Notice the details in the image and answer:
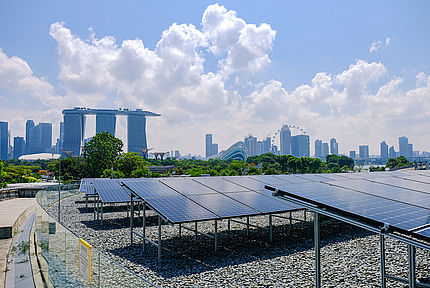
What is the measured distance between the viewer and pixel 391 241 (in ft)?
53.7

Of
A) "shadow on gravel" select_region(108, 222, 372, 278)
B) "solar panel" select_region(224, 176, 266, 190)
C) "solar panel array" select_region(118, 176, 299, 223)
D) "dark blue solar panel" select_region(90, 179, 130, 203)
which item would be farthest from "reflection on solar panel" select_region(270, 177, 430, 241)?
"dark blue solar panel" select_region(90, 179, 130, 203)

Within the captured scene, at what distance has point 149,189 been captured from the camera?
15.6 m

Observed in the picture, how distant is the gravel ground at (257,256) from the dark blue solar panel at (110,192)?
1.76 m

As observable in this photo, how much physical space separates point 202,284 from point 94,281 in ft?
12.9

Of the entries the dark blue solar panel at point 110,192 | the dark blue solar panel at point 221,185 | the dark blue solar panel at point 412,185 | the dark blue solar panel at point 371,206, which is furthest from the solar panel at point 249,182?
the dark blue solar panel at point 371,206

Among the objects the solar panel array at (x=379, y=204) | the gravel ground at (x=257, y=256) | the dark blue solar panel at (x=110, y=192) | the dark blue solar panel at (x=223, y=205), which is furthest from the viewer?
the dark blue solar panel at (x=110, y=192)

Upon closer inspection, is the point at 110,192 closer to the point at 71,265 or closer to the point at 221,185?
the point at 221,185

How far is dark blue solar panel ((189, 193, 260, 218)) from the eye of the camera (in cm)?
1320

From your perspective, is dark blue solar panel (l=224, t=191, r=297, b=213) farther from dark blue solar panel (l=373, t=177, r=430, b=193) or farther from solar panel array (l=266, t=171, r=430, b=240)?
solar panel array (l=266, t=171, r=430, b=240)

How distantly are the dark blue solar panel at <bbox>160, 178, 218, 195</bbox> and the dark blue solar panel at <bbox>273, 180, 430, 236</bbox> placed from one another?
7.80m

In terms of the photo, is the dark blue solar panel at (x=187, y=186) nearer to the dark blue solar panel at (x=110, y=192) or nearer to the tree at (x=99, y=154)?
the dark blue solar panel at (x=110, y=192)

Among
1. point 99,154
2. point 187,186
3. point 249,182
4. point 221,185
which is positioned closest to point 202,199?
point 187,186

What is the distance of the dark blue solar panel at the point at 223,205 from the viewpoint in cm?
1320

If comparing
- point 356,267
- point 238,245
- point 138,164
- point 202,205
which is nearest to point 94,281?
point 202,205
